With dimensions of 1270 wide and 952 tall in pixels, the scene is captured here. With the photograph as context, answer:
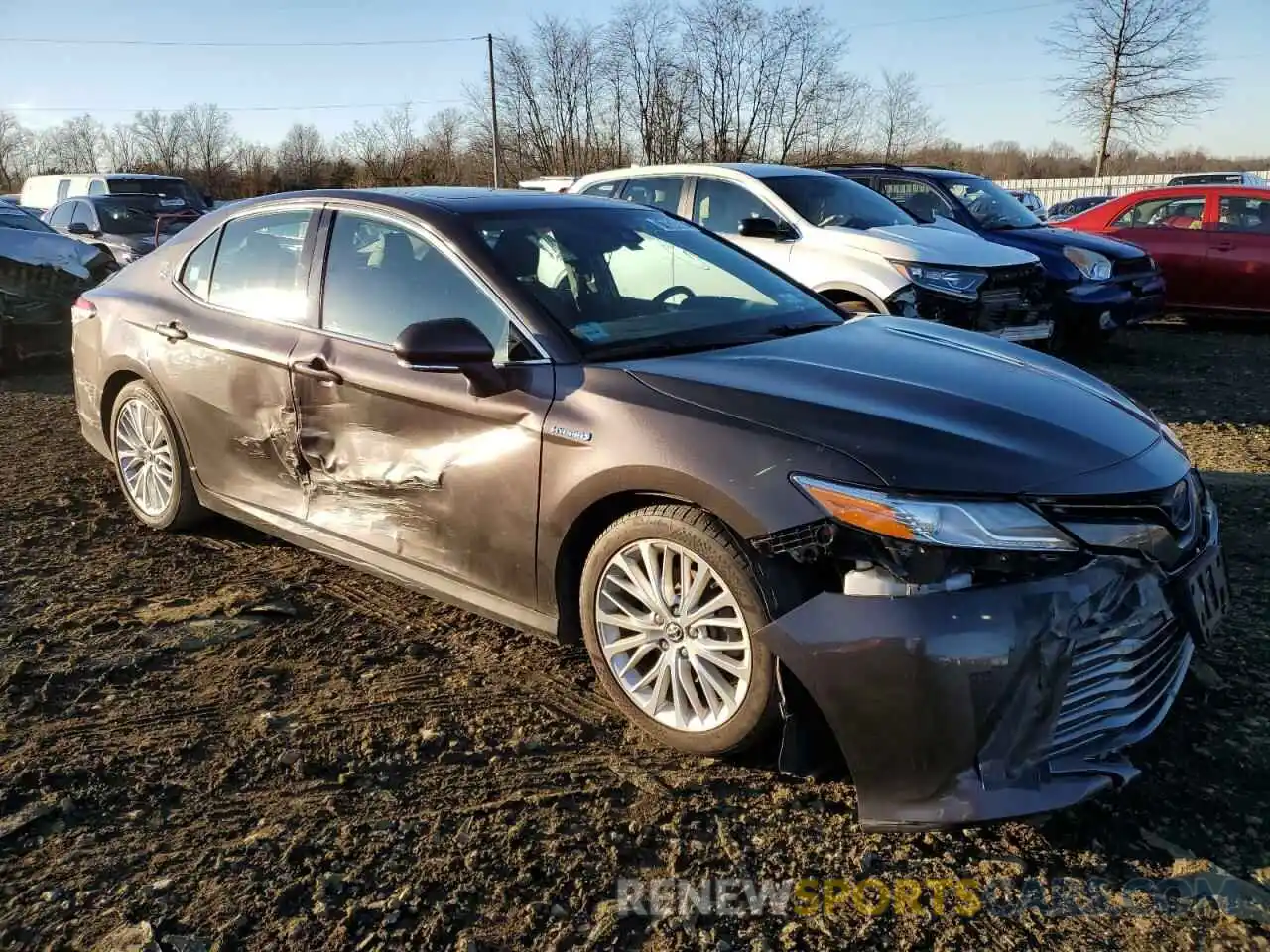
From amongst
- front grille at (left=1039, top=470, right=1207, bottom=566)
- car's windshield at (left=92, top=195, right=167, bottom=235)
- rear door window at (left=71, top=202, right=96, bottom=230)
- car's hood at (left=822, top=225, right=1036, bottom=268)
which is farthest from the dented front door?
rear door window at (left=71, top=202, right=96, bottom=230)

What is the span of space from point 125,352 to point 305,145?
4828cm

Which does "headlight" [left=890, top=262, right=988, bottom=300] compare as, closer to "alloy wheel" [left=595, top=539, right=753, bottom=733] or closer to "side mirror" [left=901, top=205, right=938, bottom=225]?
"side mirror" [left=901, top=205, right=938, bottom=225]

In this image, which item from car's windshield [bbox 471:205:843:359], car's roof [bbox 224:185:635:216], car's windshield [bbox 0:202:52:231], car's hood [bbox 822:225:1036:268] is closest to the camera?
car's windshield [bbox 471:205:843:359]

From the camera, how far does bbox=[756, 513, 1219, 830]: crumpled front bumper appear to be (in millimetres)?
2248

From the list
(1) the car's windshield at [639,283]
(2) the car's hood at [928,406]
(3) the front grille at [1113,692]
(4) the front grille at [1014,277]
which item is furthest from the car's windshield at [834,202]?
(3) the front grille at [1113,692]

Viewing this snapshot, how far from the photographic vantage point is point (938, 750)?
228 cm

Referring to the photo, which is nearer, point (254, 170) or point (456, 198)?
point (456, 198)

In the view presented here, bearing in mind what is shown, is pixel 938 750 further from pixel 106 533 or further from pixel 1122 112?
pixel 1122 112

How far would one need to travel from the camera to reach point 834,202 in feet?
26.1

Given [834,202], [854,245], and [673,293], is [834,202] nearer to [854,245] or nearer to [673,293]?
[854,245]

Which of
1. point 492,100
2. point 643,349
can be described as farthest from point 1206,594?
point 492,100

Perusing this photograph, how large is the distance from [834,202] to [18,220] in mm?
8397

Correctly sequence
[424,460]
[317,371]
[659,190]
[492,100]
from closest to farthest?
[424,460], [317,371], [659,190], [492,100]

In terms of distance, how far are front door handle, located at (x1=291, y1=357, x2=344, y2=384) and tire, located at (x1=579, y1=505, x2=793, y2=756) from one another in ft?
4.07
